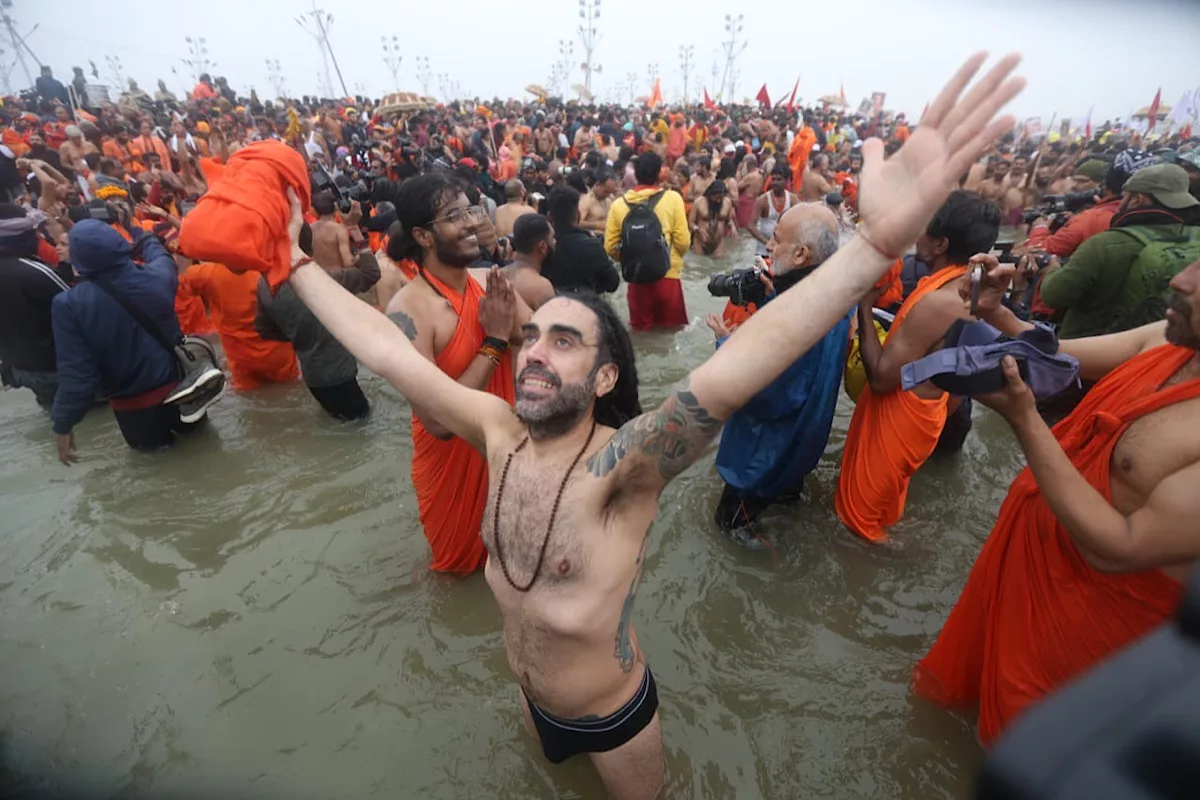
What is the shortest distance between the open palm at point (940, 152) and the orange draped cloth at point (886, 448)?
5.77 ft

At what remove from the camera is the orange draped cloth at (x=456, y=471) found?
291 centimetres

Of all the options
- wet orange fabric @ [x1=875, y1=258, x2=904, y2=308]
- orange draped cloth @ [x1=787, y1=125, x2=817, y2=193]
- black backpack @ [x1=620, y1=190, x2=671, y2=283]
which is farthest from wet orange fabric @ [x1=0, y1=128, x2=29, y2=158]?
orange draped cloth @ [x1=787, y1=125, x2=817, y2=193]

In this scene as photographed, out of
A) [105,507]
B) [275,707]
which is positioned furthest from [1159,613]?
[105,507]

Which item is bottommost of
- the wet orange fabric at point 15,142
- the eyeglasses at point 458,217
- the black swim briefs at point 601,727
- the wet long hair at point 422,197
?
the black swim briefs at point 601,727

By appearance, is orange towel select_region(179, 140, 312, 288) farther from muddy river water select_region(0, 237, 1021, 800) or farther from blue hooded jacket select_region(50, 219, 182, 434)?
blue hooded jacket select_region(50, 219, 182, 434)

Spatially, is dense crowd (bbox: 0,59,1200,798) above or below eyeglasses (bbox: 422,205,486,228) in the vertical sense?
below

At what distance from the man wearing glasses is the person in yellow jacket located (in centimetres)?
370

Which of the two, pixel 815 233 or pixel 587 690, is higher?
pixel 815 233

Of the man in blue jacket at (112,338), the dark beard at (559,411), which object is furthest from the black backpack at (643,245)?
the dark beard at (559,411)

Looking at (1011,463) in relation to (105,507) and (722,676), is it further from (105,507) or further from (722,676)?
(105,507)

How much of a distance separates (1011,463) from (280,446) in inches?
231

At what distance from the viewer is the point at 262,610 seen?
129 inches

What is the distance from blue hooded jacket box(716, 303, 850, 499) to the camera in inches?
122

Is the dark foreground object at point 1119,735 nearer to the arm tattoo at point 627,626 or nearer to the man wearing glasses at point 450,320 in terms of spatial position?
the arm tattoo at point 627,626
